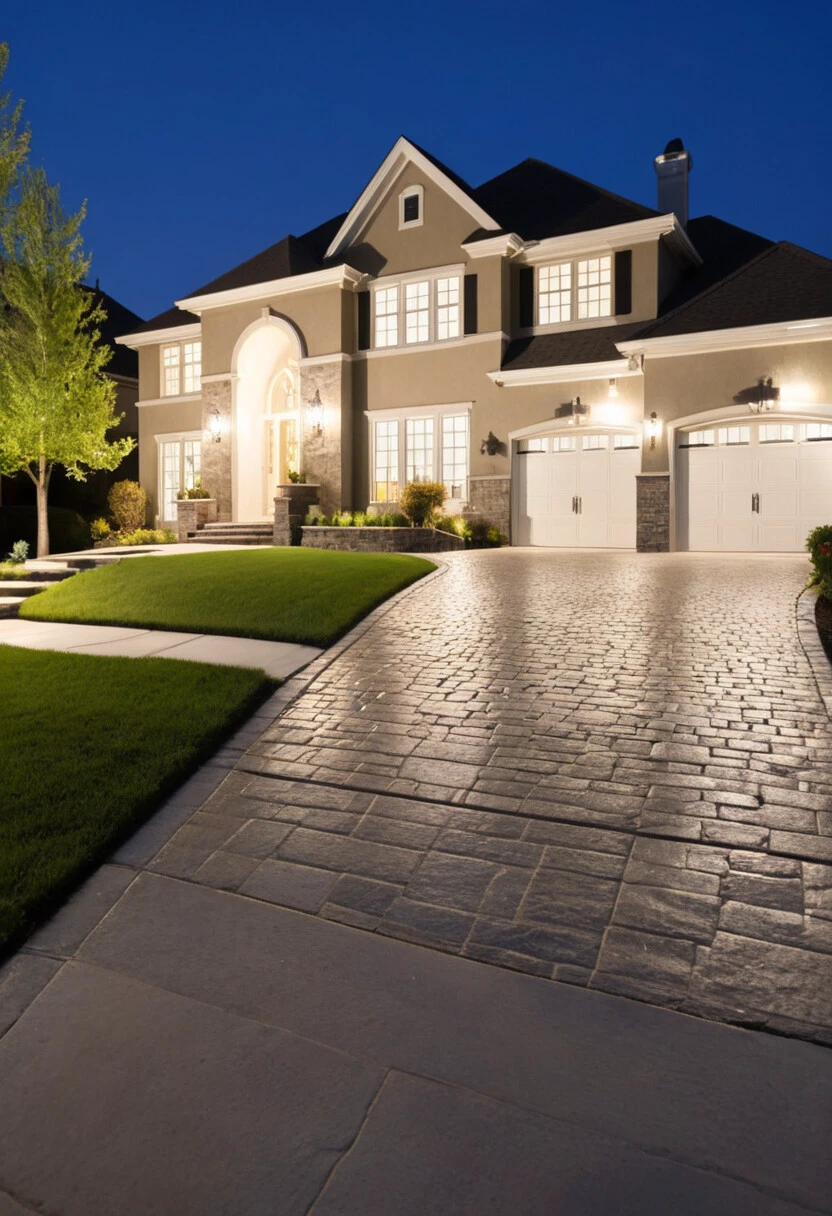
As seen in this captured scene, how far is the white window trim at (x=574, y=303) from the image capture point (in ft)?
65.8

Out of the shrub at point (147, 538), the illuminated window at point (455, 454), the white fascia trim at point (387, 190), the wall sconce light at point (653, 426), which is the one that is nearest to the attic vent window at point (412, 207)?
the white fascia trim at point (387, 190)

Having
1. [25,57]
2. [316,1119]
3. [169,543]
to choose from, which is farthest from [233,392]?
[25,57]

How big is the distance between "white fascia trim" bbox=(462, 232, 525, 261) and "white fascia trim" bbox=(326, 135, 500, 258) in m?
0.61

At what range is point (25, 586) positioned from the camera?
1358 cm

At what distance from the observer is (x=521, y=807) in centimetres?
471

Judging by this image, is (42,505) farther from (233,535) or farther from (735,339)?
(735,339)

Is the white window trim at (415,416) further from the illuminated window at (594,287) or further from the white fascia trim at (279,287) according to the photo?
the illuminated window at (594,287)

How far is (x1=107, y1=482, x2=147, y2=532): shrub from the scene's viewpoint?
25.4m

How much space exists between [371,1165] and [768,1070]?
4.41ft

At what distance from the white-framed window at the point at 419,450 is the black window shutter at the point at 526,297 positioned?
10.8ft

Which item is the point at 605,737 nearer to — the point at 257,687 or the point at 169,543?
the point at 257,687

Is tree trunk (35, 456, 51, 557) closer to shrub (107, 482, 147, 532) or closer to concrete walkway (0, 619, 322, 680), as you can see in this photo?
shrub (107, 482, 147, 532)

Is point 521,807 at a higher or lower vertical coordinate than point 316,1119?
higher

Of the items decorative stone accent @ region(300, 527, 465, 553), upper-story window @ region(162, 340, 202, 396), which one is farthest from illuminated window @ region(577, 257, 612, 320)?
upper-story window @ region(162, 340, 202, 396)
